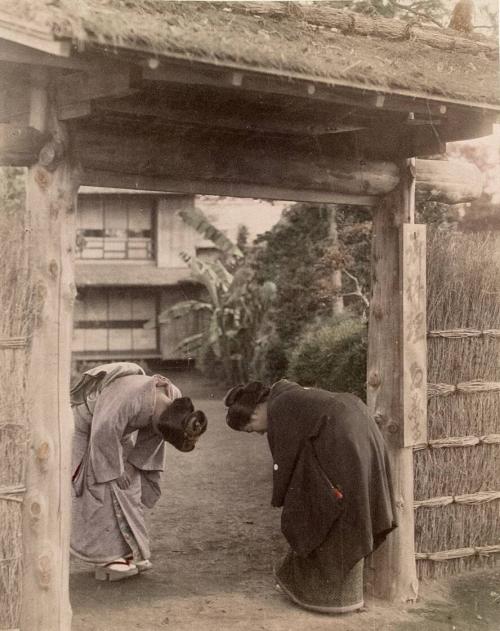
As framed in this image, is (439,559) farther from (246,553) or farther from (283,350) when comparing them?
(283,350)

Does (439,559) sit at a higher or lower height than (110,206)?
lower

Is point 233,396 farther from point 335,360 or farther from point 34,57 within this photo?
point 335,360

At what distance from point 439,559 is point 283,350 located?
732 centimetres

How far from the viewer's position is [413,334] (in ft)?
18.6

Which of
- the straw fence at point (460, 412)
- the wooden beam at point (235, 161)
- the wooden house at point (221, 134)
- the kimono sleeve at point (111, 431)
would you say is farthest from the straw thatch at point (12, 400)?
the straw fence at point (460, 412)

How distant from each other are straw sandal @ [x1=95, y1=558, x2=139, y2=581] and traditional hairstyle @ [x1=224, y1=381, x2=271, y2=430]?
1.43 meters

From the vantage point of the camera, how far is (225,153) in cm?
515

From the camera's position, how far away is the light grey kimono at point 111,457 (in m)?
5.71

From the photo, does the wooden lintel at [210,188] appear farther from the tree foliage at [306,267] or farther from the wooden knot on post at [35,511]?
the tree foliage at [306,267]

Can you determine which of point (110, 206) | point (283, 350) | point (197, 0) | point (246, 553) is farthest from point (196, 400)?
point (197, 0)

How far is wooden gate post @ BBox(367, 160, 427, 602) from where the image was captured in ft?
18.5

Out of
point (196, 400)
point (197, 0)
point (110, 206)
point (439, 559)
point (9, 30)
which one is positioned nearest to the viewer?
point (9, 30)

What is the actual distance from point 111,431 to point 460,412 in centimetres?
258

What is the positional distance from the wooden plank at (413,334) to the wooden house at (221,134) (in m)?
0.01
